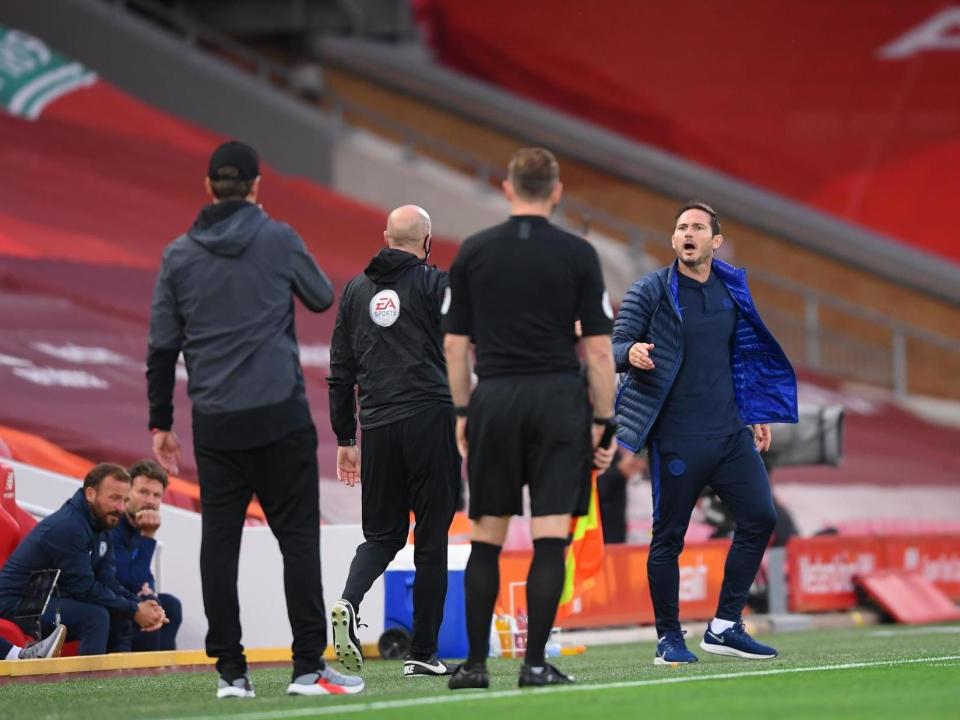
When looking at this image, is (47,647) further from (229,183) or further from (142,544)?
(229,183)

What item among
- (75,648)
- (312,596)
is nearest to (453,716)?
(312,596)

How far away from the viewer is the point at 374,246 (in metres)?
20.3

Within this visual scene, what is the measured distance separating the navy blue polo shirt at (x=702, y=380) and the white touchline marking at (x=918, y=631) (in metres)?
3.72

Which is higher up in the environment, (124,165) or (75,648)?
(124,165)

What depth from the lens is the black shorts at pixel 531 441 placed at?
6309mm

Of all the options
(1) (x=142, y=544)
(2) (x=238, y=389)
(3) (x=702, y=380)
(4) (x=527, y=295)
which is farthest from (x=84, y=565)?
(4) (x=527, y=295)

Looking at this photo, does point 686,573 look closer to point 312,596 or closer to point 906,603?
point 906,603

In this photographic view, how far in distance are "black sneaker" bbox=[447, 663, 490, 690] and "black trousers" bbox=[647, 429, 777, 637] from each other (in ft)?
5.73

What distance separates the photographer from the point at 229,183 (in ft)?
21.3

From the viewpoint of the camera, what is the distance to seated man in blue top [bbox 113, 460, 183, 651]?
9.24 metres

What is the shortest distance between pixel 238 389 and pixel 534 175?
51.0 inches

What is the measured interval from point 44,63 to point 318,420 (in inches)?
345

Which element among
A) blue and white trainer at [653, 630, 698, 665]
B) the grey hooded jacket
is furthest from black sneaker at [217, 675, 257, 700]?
blue and white trainer at [653, 630, 698, 665]

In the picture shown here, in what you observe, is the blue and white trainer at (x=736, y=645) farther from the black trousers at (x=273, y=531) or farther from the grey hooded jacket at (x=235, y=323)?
the grey hooded jacket at (x=235, y=323)
